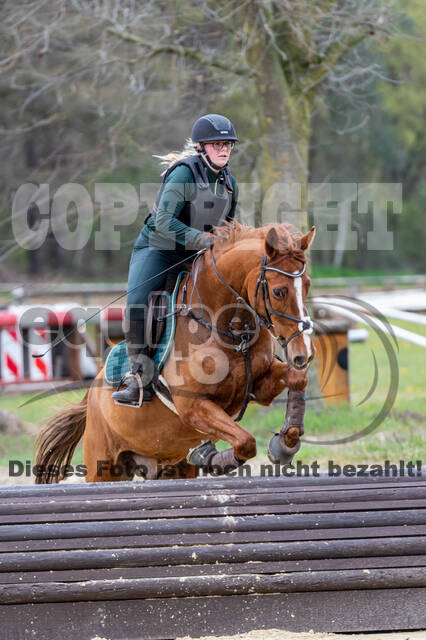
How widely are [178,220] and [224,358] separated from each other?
829mm

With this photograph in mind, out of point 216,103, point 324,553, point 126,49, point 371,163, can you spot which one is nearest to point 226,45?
point 216,103

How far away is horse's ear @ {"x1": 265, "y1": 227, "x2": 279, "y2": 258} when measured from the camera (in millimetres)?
4020

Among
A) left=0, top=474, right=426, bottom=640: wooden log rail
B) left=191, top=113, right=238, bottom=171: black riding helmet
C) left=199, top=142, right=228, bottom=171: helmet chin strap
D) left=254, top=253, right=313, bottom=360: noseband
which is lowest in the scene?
left=0, top=474, right=426, bottom=640: wooden log rail

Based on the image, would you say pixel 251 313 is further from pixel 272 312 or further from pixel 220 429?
pixel 220 429

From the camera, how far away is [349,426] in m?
8.21

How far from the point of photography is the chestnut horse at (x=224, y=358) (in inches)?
158

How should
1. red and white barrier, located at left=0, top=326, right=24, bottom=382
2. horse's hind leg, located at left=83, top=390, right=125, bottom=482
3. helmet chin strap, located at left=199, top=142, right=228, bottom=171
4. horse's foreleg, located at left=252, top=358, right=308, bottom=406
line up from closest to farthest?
horse's foreleg, located at left=252, top=358, right=308, bottom=406
helmet chin strap, located at left=199, top=142, right=228, bottom=171
horse's hind leg, located at left=83, top=390, right=125, bottom=482
red and white barrier, located at left=0, top=326, right=24, bottom=382

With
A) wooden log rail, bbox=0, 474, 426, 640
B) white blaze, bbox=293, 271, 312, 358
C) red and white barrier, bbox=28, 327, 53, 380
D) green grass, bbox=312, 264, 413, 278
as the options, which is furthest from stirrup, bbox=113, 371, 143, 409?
green grass, bbox=312, 264, 413, 278

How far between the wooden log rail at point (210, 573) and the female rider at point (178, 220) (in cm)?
134

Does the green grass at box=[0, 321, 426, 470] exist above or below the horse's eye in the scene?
below

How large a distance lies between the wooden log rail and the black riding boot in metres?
1.17

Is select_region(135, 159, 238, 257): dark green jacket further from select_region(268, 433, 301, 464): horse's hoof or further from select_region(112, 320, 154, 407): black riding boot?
select_region(268, 433, 301, 464): horse's hoof

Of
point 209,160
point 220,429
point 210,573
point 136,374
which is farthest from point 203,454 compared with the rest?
point 209,160

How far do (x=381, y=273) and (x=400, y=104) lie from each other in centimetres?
928
